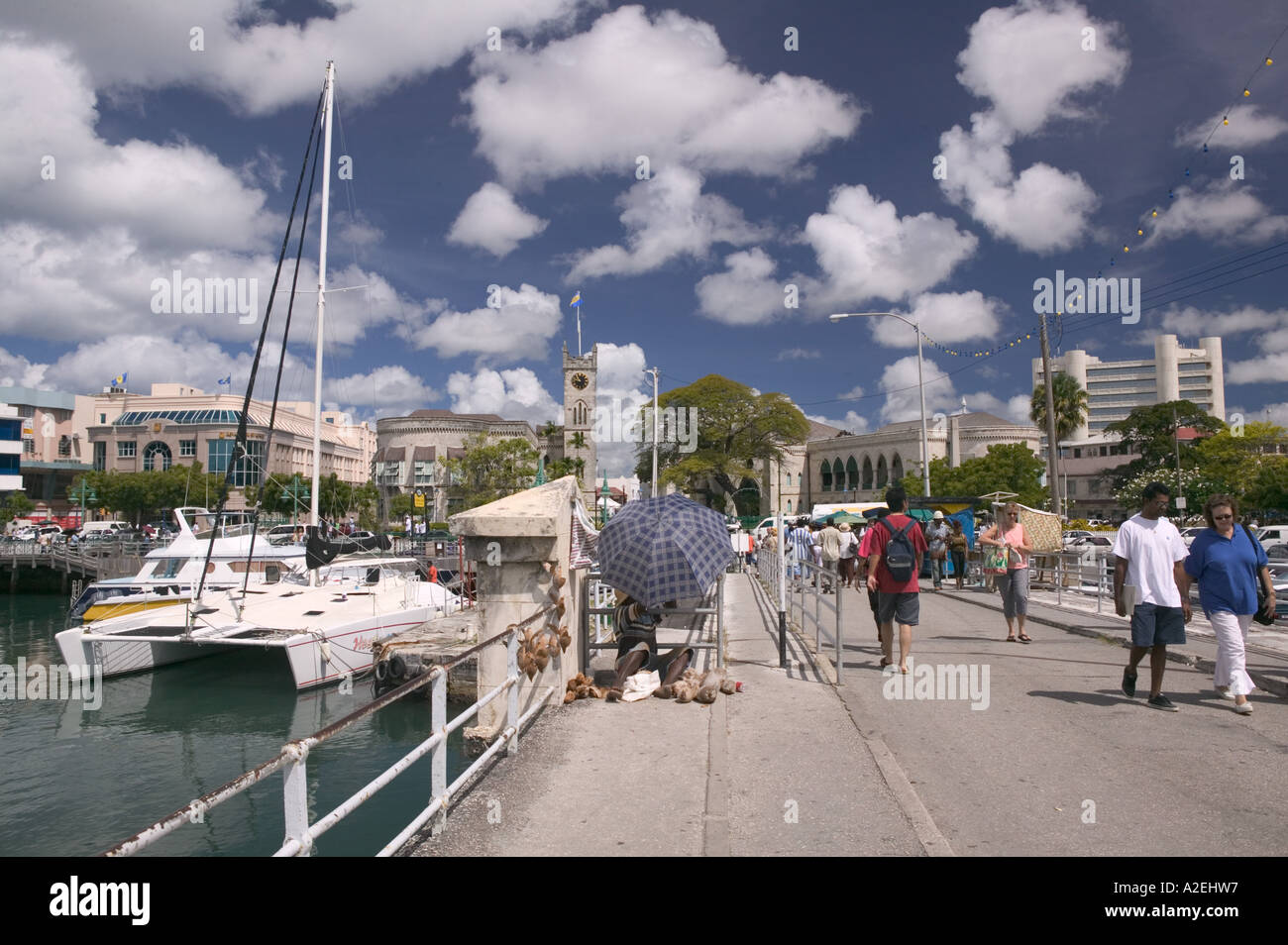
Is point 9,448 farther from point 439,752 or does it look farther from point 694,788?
point 694,788

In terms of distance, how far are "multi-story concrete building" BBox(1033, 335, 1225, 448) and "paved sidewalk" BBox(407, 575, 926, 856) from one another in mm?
146422

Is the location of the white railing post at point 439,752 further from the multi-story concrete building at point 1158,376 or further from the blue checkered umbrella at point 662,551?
the multi-story concrete building at point 1158,376

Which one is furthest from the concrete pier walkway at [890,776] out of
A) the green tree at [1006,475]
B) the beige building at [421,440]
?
the beige building at [421,440]

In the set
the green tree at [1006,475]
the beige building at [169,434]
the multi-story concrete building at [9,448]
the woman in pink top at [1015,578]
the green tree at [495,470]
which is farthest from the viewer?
the beige building at [169,434]

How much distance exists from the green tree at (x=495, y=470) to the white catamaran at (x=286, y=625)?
118 ft

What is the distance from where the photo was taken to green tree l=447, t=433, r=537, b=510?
57656mm

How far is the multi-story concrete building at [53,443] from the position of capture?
3423 inches

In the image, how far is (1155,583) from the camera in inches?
278

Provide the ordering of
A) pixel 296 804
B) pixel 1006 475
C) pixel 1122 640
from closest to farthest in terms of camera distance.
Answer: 1. pixel 296 804
2. pixel 1122 640
3. pixel 1006 475

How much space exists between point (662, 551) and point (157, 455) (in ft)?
344

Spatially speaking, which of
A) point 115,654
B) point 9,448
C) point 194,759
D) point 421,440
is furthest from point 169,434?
point 194,759

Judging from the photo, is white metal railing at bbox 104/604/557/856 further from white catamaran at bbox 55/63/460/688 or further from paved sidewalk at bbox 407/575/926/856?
white catamaran at bbox 55/63/460/688
